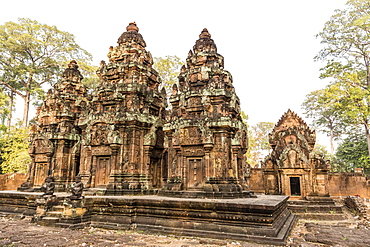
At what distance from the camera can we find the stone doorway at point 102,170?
38.0 feet

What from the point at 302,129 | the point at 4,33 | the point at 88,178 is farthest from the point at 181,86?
the point at 4,33

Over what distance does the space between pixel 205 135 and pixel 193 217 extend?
3.11 meters

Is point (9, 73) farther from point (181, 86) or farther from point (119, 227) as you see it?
point (119, 227)

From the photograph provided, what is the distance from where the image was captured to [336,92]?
63.4ft

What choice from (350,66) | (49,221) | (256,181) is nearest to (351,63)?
(350,66)

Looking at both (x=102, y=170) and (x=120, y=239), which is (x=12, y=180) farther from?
(x=120, y=239)

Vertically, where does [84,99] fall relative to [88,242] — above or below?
above

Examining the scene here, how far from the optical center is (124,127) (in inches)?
456

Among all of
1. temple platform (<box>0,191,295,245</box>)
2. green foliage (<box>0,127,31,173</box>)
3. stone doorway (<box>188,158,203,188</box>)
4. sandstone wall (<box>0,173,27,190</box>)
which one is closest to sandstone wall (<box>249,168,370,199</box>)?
temple platform (<box>0,191,295,245</box>)

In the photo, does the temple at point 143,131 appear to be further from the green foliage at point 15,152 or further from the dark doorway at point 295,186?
the green foliage at point 15,152

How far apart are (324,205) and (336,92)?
1095cm

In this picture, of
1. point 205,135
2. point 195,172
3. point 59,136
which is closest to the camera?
point 205,135

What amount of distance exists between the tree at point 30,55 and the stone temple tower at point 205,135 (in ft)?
62.3

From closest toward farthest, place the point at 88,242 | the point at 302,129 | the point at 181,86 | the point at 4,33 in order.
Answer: the point at 88,242 < the point at 181,86 < the point at 302,129 < the point at 4,33
